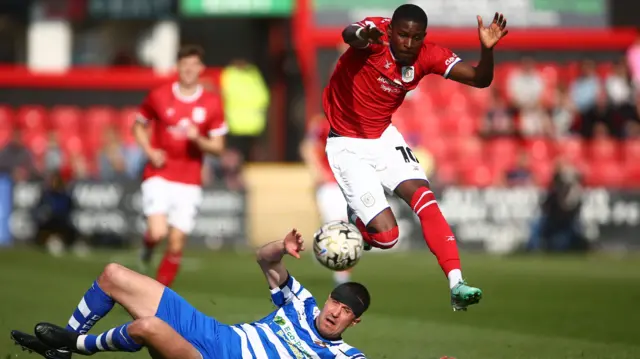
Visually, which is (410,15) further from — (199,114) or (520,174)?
(520,174)

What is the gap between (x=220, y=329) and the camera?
7.26 meters

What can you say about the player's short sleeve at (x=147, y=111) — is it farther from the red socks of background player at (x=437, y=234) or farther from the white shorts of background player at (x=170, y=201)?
the red socks of background player at (x=437, y=234)

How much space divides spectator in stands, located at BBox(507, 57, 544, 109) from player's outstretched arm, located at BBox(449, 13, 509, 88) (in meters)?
14.4

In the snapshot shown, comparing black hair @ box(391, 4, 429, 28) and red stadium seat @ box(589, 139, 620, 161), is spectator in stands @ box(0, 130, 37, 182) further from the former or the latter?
black hair @ box(391, 4, 429, 28)

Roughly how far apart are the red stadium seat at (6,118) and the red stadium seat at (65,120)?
2.78ft

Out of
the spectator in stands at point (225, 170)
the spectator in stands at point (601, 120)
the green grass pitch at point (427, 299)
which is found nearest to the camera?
the green grass pitch at point (427, 299)

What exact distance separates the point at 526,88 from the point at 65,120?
10.1 m

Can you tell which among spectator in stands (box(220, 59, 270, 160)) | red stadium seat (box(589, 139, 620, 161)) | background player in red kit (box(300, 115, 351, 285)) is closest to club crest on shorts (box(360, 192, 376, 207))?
background player in red kit (box(300, 115, 351, 285))

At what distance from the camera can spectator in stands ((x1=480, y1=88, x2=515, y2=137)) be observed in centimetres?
2334

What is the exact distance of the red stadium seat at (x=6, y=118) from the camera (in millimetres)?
24936

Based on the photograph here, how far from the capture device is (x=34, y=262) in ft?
59.6

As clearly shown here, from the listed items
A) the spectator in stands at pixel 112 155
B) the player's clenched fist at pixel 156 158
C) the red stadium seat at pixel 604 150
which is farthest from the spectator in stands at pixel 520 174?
the player's clenched fist at pixel 156 158

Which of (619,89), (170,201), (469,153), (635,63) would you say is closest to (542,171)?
(469,153)

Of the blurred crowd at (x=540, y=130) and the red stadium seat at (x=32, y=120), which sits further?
the red stadium seat at (x=32, y=120)
